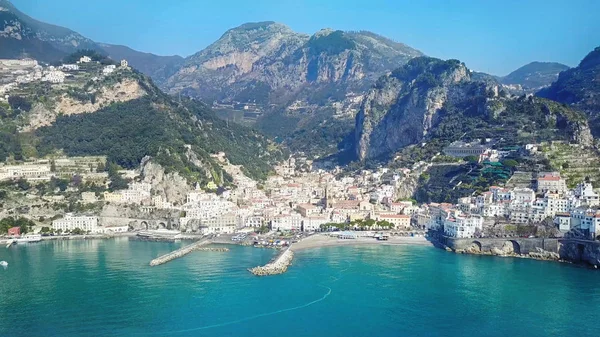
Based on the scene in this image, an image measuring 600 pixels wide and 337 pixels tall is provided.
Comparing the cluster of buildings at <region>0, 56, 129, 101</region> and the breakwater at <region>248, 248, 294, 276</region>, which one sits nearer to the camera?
the breakwater at <region>248, 248, 294, 276</region>

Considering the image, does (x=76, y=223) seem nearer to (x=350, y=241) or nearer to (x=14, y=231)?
(x=14, y=231)

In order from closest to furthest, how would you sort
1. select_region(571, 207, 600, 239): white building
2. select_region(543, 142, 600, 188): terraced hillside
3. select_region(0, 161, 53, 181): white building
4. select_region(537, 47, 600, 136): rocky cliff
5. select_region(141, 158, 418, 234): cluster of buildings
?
select_region(571, 207, 600, 239): white building < select_region(543, 142, 600, 188): terraced hillside < select_region(141, 158, 418, 234): cluster of buildings < select_region(0, 161, 53, 181): white building < select_region(537, 47, 600, 136): rocky cliff

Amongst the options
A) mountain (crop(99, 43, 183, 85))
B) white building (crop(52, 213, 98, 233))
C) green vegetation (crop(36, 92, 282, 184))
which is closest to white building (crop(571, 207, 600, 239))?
green vegetation (crop(36, 92, 282, 184))

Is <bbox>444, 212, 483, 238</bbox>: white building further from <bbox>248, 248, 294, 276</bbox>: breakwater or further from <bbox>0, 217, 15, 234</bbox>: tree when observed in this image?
<bbox>0, 217, 15, 234</bbox>: tree

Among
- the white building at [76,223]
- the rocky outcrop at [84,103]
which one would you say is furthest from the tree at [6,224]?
the rocky outcrop at [84,103]

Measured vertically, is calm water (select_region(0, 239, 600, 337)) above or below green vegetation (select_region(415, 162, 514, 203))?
below

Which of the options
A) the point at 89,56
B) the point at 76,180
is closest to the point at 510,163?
the point at 76,180

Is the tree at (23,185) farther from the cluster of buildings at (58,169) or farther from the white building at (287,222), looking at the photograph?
the white building at (287,222)
